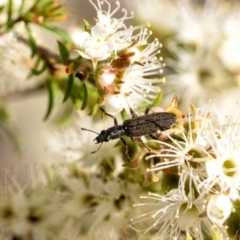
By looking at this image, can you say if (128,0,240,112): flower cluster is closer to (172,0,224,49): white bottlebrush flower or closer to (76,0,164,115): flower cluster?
(172,0,224,49): white bottlebrush flower

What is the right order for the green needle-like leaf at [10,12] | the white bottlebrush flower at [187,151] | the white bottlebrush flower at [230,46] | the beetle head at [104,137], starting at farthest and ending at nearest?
1. the white bottlebrush flower at [230,46]
2. the green needle-like leaf at [10,12]
3. the beetle head at [104,137]
4. the white bottlebrush flower at [187,151]

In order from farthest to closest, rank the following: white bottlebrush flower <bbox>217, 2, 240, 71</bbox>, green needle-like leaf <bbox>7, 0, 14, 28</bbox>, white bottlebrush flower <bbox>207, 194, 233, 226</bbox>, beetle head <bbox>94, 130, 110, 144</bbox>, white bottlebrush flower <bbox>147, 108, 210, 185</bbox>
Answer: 1. white bottlebrush flower <bbox>217, 2, 240, 71</bbox>
2. green needle-like leaf <bbox>7, 0, 14, 28</bbox>
3. beetle head <bbox>94, 130, 110, 144</bbox>
4. white bottlebrush flower <bbox>147, 108, 210, 185</bbox>
5. white bottlebrush flower <bbox>207, 194, 233, 226</bbox>

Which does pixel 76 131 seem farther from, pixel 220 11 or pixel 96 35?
pixel 220 11

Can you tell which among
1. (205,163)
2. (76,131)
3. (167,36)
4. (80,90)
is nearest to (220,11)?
(167,36)

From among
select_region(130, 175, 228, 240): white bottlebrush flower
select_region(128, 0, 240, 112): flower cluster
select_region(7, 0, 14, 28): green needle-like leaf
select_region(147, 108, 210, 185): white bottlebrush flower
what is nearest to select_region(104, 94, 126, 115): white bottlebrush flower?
select_region(147, 108, 210, 185): white bottlebrush flower

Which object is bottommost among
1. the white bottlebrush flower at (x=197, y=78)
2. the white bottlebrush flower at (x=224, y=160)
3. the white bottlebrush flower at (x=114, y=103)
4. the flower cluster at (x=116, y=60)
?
the white bottlebrush flower at (x=197, y=78)

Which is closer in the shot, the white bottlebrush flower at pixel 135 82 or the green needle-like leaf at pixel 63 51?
the white bottlebrush flower at pixel 135 82

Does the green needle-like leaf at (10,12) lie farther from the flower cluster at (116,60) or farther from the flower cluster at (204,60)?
the flower cluster at (204,60)

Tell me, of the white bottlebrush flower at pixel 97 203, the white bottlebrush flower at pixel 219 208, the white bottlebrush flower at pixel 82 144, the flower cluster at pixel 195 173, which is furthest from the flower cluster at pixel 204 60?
the white bottlebrush flower at pixel 219 208
